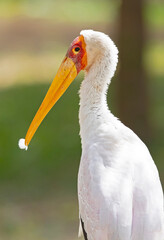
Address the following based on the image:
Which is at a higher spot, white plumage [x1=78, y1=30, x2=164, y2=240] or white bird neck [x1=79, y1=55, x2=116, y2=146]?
white bird neck [x1=79, y1=55, x2=116, y2=146]

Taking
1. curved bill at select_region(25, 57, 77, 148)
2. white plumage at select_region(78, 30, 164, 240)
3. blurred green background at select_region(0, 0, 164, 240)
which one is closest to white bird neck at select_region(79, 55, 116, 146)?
white plumage at select_region(78, 30, 164, 240)

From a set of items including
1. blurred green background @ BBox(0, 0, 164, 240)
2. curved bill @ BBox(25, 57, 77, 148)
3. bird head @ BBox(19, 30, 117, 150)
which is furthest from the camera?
blurred green background @ BBox(0, 0, 164, 240)

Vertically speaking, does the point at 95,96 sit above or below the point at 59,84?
below

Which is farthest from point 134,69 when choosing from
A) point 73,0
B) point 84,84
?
point 73,0

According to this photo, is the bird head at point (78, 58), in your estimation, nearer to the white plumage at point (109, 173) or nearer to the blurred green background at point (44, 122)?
the white plumage at point (109, 173)

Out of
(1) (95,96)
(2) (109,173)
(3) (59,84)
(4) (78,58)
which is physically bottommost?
(2) (109,173)

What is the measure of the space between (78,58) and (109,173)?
1.17 metres

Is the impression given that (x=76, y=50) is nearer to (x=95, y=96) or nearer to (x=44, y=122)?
(x=95, y=96)

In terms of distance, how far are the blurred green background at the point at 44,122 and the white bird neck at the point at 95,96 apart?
379 centimetres

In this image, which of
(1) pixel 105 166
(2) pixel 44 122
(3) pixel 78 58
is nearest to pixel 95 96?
(3) pixel 78 58

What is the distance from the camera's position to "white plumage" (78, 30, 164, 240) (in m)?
5.54

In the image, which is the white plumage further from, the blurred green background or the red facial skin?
the blurred green background

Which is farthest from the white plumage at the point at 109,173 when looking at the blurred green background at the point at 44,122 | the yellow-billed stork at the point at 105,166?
the blurred green background at the point at 44,122

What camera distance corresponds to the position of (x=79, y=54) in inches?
247
